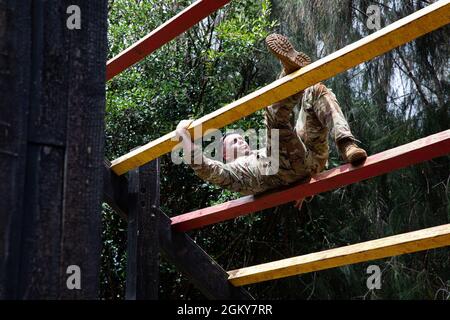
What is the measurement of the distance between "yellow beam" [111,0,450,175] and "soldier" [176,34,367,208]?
11.1 inches

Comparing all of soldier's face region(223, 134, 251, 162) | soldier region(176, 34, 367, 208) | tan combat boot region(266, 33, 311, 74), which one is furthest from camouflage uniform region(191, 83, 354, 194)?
tan combat boot region(266, 33, 311, 74)

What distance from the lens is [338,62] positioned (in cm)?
233

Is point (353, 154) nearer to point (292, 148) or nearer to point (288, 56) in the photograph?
point (288, 56)

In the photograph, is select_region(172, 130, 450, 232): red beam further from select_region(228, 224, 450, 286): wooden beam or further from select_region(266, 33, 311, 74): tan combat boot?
select_region(266, 33, 311, 74): tan combat boot

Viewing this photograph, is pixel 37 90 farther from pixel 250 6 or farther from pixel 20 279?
pixel 250 6

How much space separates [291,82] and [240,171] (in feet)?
4.18

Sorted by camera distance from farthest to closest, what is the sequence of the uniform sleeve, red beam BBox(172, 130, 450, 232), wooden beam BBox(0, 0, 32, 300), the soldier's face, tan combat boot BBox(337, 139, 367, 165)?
the soldier's face → the uniform sleeve → tan combat boot BBox(337, 139, 367, 165) → red beam BBox(172, 130, 450, 232) → wooden beam BBox(0, 0, 32, 300)

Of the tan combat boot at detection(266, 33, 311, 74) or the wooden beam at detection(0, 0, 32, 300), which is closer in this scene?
the wooden beam at detection(0, 0, 32, 300)

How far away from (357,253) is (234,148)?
1.19 metres

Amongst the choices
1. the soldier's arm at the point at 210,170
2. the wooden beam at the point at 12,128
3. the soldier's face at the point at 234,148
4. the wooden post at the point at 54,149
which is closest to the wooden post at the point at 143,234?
the soldier's arm at the point at 210,170

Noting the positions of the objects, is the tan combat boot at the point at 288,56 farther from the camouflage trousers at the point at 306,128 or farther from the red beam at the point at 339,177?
the red beam at the point at 339,177

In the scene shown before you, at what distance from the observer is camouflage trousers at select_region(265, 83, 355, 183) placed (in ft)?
10.7

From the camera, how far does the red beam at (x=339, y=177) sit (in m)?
2.71

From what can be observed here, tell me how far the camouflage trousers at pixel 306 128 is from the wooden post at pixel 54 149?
1738 mm
